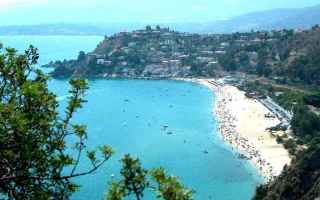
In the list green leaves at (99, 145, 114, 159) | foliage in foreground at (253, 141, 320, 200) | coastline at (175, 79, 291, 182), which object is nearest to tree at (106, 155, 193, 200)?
green leaves at (99, 145, 114, 159)

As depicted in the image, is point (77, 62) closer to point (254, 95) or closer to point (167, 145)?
point (254, 95)

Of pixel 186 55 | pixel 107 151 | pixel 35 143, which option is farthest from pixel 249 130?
pixel 186 55

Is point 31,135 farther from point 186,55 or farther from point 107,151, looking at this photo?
point 186,55

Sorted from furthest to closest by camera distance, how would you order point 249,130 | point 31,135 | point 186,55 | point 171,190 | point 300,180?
point 186,55 < point 249,130 < point 300,180 < point 31,135 < point 171,190

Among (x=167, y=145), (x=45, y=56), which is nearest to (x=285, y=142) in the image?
Result: (x=167, y=145)

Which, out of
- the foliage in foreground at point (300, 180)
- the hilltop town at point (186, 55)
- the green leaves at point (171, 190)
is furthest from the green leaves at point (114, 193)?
the hilltop town at point (186, 55)

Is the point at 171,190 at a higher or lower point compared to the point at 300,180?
higher

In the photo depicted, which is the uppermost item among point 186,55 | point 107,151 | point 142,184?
point 107,151
